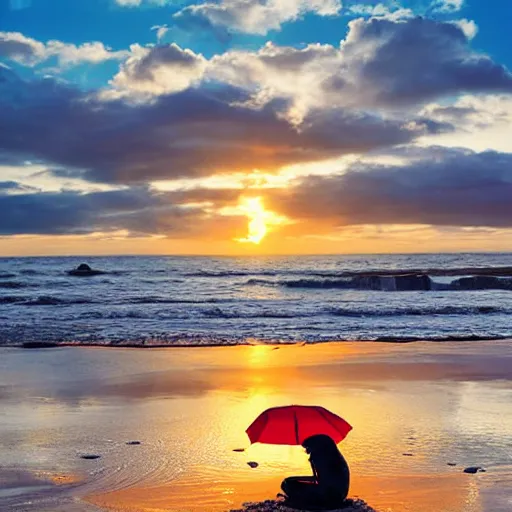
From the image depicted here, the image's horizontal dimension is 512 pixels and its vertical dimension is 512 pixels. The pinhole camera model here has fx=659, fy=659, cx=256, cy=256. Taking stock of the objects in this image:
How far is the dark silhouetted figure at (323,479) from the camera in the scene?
559 cm

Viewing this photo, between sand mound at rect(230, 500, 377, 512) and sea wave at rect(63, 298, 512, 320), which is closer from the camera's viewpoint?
sand mound at rect(230, 500, 377, 512)

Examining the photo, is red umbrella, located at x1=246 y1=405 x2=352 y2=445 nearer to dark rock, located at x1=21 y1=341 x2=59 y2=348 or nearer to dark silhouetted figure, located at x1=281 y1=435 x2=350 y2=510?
dark silhouetted figure, located at x1=281 y1=435 x2=350 y2=510

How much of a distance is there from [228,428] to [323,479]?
3325mm

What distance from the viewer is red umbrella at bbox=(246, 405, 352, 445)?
573 cm

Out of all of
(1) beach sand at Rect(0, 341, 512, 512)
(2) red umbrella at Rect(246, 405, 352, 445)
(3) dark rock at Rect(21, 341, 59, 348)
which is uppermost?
(2) red umbrella at Rect(246, 405, 352, 445)

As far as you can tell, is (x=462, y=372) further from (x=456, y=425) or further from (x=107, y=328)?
(x=107, y=328)

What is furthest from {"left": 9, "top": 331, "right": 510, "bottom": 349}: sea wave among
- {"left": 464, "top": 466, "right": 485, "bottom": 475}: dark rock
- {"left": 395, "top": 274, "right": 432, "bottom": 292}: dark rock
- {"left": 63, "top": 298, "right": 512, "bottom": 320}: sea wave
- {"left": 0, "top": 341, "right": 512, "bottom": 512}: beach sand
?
{"left": 395, "top": 274, "right": 432, "bottom": 292}: dark rock

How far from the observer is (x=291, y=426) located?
18.9ft

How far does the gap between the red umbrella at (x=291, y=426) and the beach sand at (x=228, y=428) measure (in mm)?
698

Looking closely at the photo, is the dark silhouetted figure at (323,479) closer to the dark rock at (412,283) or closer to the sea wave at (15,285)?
the dark rock at (412,283)

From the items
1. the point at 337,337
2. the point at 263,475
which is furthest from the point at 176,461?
the point at 337,337

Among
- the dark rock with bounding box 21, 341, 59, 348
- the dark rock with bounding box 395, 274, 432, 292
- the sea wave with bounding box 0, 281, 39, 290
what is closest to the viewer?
the dark rock with bounding box 21, 341, 59, 348

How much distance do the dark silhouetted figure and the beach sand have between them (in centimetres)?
44

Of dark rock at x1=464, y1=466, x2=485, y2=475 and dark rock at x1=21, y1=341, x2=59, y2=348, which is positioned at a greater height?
dark rock at x1=21, y1=341, x2=59, y2=348
